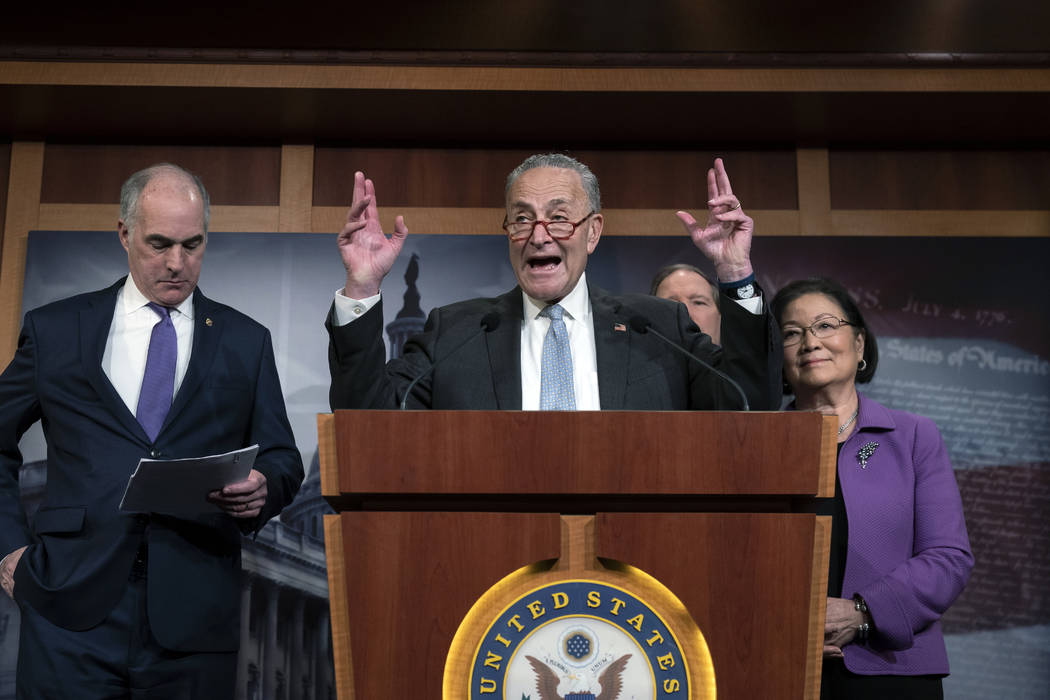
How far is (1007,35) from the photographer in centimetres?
362

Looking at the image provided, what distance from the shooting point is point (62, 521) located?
7.00 ft

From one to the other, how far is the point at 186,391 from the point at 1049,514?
298 cm

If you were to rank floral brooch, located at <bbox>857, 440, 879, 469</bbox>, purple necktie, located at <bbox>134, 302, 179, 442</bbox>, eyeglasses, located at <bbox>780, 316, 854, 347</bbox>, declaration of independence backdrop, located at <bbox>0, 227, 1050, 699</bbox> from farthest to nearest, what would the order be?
declaration of independence backdrop, located at <bbox>0, 227, 1050, 699</bbox> → eyeglasses, located at <bbox>780, 316, 854, 347</bbox> → floral brooch, located at <bbox>857, 440, 879, 469</bbox> → purple necktie, located at <bbox>134, 302, 179, 442</bbox>

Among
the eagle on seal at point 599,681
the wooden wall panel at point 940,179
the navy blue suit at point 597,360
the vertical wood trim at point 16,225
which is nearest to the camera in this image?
the eagle on seal at point 599,681

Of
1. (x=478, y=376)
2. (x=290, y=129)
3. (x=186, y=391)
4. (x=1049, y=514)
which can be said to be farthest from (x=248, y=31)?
(x=1049, y=514)

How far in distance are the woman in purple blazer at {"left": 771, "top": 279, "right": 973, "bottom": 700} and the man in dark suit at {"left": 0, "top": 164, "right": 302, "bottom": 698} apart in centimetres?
120

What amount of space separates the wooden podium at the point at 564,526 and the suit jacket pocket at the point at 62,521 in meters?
1.00

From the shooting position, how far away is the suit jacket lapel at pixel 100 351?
2189 millimetres

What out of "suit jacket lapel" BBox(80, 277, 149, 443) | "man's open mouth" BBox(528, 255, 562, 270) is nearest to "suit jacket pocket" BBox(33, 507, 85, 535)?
"suit jacket lapel" BBox(80, 277, 149, 443)

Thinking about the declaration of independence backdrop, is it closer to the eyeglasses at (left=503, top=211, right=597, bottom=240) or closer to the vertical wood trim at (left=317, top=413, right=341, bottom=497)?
the eyeglasses at (left=503, top=211, right=597, bottom=240)

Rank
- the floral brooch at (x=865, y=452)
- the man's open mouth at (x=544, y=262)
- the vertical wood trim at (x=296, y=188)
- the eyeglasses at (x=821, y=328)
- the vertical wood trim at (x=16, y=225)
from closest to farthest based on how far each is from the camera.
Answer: the man's open mouth at (x=544, y=262) → the floral brooch at (x=865, y=452) → the eyeglasses at (x=821, y=328) → the vertical wood trim at (x=16, y=225) → the vertical wood trim at (x=296, y=188)

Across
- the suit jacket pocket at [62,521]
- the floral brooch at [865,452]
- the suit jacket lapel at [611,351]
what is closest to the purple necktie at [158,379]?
the suit jacket pocket at [62,521]

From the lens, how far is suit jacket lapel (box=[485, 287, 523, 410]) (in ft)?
6.17

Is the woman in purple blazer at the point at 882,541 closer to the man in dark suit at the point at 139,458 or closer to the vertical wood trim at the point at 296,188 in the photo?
the man in dark suit at the point at 139,458
